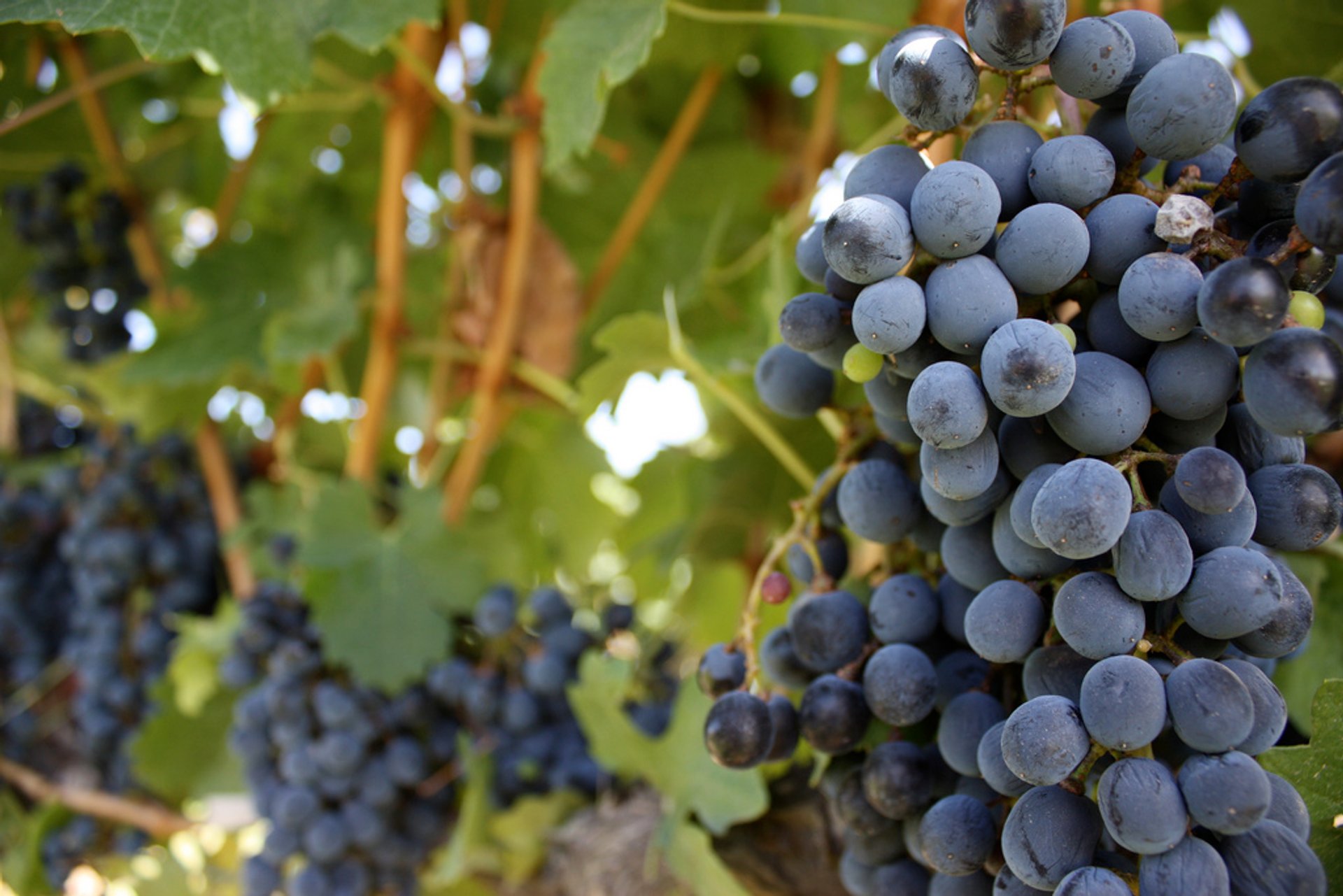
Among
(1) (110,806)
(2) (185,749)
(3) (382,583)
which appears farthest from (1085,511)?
(1) (110,806)

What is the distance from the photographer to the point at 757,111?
1.67m

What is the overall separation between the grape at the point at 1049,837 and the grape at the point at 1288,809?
83 mm

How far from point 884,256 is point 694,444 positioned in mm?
1031

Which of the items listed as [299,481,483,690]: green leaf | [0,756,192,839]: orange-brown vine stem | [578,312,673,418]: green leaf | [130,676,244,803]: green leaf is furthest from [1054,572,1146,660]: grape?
[0,756,192,839]: orange-brown vine stem

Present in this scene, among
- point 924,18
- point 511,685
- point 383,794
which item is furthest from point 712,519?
point 924,18

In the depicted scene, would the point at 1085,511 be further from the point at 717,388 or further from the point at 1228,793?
the point at 717,388

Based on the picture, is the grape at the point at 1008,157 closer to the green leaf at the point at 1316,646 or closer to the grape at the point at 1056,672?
the grape at the point at 1056,672

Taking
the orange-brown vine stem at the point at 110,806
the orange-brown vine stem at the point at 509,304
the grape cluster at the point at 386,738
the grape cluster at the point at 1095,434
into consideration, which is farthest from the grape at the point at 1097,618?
the orange-brown vine stem at the point at 110,806

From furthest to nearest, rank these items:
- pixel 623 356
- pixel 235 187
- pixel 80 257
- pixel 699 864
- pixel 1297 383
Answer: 1. pixel 235 187
2. pixel 80 257
3. pixel 623 356
4. pixel 699 864
5. pixel 1297 383

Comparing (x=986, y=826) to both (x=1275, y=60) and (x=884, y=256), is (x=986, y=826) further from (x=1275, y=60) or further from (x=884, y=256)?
(x=1275, y=60)

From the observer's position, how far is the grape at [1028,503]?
488 mm

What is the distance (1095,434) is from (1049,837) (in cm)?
20

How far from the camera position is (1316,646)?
0.75 m

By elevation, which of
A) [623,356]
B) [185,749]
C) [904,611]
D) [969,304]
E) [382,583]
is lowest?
[185,749]
